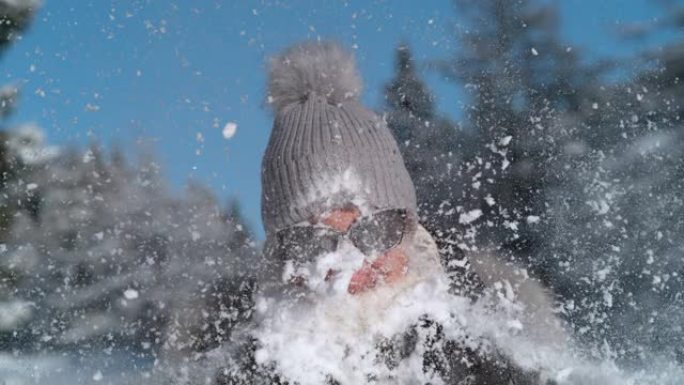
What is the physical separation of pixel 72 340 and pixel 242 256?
1972 millimetres

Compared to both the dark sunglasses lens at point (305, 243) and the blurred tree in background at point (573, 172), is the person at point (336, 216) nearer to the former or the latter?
the dark sunglasses lens at point (305, 243)

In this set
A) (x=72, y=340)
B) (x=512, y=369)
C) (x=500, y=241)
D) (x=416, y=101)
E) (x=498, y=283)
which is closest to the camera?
(x=512, y=369)

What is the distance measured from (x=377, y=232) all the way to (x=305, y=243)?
30 cm

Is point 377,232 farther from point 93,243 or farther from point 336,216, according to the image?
point 93,243

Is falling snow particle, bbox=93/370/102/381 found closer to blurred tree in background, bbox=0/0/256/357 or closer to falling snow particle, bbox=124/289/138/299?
blurred tree in background, bbox=0/0/256/357

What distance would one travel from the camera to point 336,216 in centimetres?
257

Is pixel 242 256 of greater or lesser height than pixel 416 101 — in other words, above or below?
below

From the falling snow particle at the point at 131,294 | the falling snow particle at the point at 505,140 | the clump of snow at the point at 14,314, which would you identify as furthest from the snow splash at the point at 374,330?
the clump of snow at the point at 14,314

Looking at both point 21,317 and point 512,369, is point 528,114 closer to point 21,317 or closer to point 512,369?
point 512,369

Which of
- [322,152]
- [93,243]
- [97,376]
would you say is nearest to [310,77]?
[322,152]

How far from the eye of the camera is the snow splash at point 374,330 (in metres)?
2.03

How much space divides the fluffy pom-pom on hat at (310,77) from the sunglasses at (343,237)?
77 centimetres

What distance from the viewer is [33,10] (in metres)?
5.41

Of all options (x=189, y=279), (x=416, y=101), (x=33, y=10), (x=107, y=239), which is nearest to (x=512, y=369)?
(x=416, y=101)
